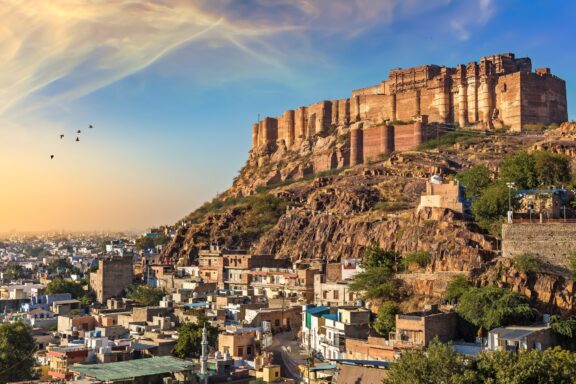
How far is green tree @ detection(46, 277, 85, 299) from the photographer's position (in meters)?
48.0

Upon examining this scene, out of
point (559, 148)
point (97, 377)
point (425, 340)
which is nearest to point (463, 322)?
point (425, 340)

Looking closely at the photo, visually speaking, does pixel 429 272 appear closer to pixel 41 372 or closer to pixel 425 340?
pixel 425 340

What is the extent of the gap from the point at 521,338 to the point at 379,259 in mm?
12056

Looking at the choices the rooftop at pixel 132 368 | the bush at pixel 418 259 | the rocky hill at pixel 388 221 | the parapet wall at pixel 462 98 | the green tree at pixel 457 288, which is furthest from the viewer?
the parapet wall at pixel 462 98

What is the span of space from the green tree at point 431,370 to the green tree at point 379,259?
14.9 meters

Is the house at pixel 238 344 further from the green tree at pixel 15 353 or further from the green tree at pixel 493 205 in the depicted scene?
the green tree at pixel 493 205

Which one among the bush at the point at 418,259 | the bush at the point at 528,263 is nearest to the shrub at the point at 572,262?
the bush at the point at 528,263

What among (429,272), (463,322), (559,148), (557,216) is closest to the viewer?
(463,322)

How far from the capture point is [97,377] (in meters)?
20.6

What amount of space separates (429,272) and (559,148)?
21.9m

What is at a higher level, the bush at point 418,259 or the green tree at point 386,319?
the bush at point 418,259

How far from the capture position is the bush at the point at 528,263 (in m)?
29.5

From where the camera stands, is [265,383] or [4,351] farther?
[4,351]

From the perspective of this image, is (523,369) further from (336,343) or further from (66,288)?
(66,288)
